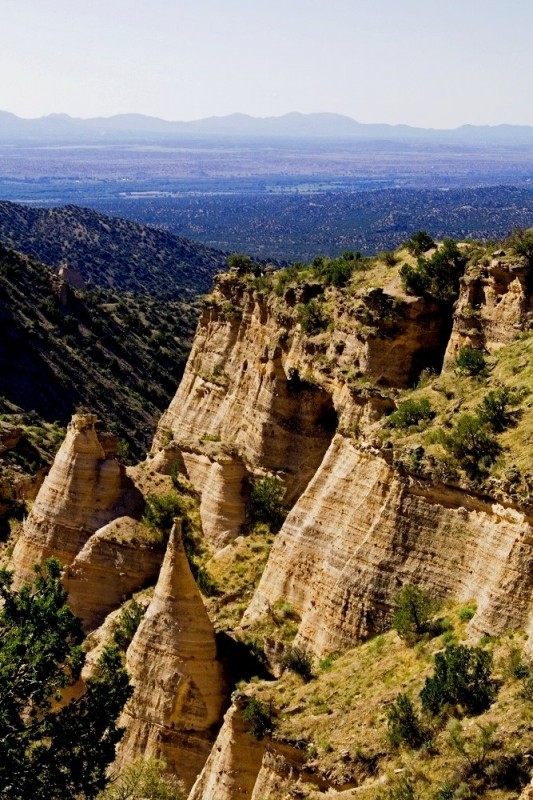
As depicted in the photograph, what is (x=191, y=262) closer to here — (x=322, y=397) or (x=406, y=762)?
(x=322, y=397)

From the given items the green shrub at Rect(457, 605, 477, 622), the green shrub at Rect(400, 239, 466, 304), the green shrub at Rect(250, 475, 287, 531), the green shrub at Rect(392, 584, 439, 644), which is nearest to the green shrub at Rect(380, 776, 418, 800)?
the green shrub at Rect(392, 584, 439, 644)

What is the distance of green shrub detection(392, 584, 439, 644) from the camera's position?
25.9 m

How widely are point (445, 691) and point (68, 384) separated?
60378 millimetres

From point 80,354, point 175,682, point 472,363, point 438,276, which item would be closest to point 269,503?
point 472,363

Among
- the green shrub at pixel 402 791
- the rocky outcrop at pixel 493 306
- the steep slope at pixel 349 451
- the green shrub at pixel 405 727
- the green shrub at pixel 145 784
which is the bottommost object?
the green shrub at pixel 145 784

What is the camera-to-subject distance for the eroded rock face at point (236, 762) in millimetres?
25531

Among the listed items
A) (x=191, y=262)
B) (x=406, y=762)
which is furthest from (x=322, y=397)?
(x=191, y=262)

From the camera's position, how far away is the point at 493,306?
3538 centimetres

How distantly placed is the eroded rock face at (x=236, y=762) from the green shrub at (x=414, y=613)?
3.94 m


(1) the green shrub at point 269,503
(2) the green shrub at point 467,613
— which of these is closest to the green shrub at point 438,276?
(1) the green shrub at point 269,503

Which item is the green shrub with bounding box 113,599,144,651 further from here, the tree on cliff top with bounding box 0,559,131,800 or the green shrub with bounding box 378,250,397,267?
the green shrub with bounding box 378,250,397,267

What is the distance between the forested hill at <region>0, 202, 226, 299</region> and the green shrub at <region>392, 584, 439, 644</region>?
367 feet

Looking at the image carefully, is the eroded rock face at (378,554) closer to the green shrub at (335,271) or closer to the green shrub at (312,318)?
the green shrub at (312,318)

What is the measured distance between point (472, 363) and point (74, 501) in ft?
44.8
